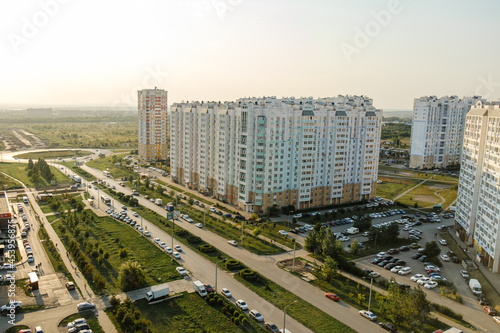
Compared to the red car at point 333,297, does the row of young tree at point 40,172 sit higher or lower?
higher

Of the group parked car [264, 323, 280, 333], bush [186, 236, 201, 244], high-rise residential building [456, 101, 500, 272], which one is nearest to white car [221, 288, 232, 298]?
parked car [264, 323, 280, 333]

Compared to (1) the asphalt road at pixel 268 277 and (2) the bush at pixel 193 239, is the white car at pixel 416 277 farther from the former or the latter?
(2) the bush at pixel 193 239

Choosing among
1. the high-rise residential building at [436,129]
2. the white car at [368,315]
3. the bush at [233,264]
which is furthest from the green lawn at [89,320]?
the high-rise residential building at [436,129]

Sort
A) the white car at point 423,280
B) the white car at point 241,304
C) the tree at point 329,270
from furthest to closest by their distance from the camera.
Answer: the white car at point 423,280 < the tree at point 329,270 < the white car at point 241,304

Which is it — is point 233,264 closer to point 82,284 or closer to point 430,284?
point 82,284

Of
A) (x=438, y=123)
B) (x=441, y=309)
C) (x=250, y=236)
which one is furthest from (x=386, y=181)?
(x=441, y=309)

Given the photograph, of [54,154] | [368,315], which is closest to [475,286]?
[368,315]
